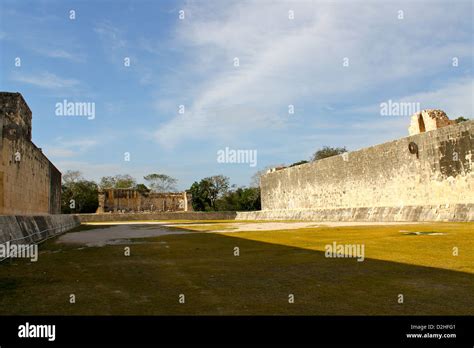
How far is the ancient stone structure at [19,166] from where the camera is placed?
451 inches

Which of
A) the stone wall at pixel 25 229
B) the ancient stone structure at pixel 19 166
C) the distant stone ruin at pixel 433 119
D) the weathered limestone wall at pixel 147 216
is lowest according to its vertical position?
the weathered limestone wall at pixel 147 216

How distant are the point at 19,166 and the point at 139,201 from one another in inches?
1399

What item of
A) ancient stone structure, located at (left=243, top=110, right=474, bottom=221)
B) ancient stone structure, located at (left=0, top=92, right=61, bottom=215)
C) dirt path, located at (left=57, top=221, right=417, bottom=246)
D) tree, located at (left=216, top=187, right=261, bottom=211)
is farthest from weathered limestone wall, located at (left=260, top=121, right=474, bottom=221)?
Answer: tree, located at (left=216, top=187, right=261, bottom=211)

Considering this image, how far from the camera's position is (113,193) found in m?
47.5

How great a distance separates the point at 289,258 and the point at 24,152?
11.0 meters

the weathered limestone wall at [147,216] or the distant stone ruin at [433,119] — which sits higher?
the distant stone ruin at [433,119]

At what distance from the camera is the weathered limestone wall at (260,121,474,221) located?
53.4 ft

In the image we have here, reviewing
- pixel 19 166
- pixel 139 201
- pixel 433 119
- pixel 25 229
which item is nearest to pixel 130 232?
pixel 19 166

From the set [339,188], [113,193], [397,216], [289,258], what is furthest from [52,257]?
[113,193]

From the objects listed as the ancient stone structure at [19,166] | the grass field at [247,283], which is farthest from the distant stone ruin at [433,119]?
the ancient stone structure at [19,166]

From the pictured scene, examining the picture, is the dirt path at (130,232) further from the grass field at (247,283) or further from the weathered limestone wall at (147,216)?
the weathered limestone wall at (147,216)

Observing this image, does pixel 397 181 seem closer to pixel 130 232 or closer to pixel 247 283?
pixel 130 232

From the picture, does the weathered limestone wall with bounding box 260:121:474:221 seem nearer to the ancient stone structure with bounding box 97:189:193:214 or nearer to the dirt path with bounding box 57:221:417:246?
the dirt path with bounding box 57:221:417:246
